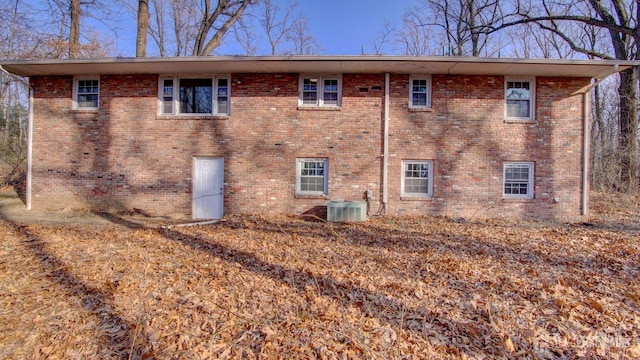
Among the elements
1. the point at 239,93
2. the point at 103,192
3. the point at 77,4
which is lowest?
the point at 103,192

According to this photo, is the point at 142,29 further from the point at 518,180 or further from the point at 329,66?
the point at 518,180

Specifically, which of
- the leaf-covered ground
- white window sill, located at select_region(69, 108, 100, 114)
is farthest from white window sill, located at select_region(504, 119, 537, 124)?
white window sill, located at select_region(69, 108, 100, 114)

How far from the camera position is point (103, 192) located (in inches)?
381

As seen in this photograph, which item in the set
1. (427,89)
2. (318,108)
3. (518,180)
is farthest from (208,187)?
(518,180)

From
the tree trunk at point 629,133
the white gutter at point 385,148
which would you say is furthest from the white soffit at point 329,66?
the tree trunk at point 629,133

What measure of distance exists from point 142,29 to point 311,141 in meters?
10.7

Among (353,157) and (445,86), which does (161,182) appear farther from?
(445,86)

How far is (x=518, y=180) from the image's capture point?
9391mm

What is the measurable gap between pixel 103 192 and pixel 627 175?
19328mm

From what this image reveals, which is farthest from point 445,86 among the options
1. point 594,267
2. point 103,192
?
point 103,192

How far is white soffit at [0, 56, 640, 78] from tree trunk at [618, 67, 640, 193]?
17.5ft

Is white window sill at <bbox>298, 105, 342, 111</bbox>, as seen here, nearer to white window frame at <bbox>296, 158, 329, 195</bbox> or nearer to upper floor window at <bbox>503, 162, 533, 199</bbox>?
white window frame at <bbox>296, 158, 329, 195</bbox>

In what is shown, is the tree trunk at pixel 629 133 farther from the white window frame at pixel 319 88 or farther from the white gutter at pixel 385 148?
the white window frame at pixel 319 88

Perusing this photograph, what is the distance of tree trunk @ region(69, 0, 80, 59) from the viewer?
13.6 meters
